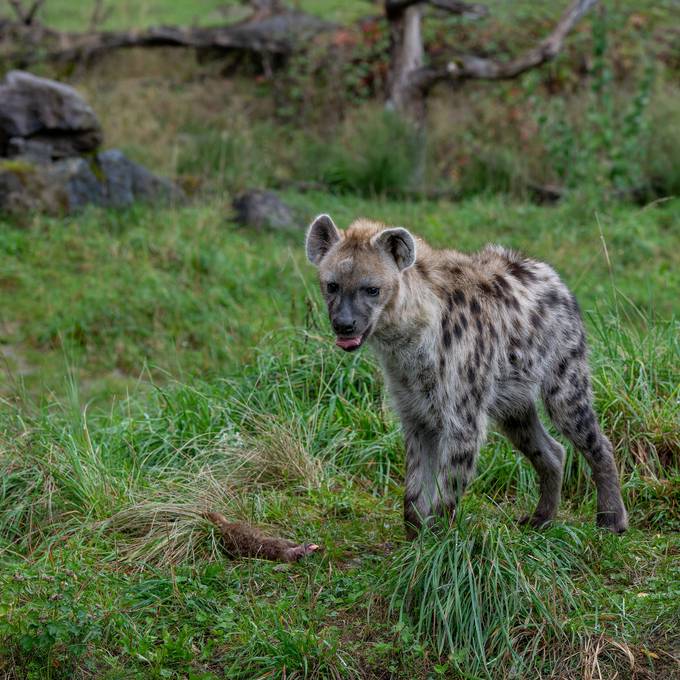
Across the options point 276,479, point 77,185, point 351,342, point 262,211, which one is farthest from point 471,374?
point 77,185

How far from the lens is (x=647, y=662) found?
11.8ft

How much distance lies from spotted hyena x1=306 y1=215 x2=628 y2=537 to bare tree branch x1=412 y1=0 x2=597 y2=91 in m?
7.60

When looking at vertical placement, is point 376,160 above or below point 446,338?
below

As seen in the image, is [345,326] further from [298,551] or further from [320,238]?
[298,551]

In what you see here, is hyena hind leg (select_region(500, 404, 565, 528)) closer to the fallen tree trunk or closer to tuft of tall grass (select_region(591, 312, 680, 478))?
tuft of tall grass (select_region(591, 312, 680, 478))

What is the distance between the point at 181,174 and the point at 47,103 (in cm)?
151

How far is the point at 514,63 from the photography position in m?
11.9

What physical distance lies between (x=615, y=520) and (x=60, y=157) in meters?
6.99

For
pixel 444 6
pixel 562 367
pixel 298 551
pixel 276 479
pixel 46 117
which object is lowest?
pixel 46 117

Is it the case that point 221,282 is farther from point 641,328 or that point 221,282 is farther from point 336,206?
point 641,328

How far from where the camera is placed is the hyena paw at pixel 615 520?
4.48 m

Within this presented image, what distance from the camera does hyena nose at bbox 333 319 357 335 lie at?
385 cm

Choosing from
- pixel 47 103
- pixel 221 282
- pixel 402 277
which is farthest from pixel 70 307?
pixel 402 277

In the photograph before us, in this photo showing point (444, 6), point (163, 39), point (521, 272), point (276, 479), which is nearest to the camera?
point (521, 272)
